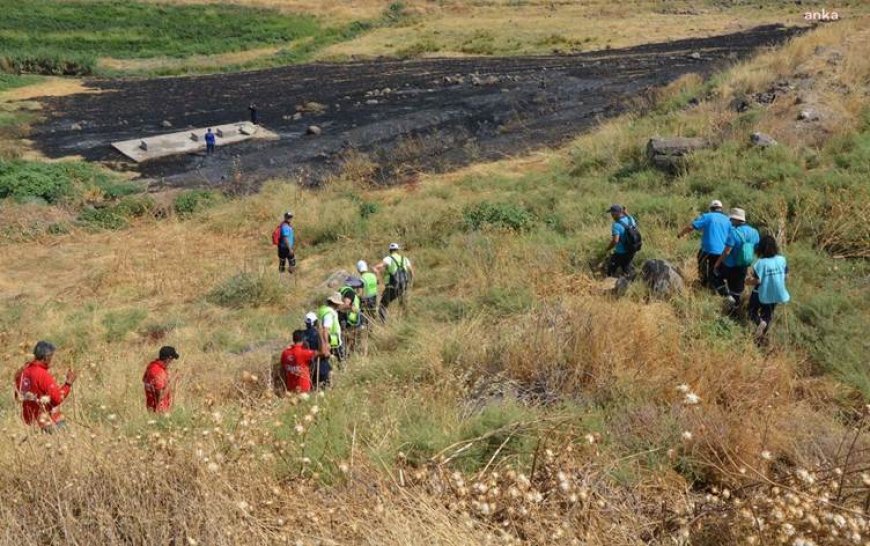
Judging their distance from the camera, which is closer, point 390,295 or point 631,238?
point 631,238

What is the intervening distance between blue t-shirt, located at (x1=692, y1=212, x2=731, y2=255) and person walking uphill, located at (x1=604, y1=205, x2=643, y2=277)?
33.1 inches

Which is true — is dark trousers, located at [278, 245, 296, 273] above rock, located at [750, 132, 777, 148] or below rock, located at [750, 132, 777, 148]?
below

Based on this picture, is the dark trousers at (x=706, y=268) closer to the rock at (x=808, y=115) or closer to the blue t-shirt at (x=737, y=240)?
the blue t-shirt at (x=737, y=240)

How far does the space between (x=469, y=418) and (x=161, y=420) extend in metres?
1.96

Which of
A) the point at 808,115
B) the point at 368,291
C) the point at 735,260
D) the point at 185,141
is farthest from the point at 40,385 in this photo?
the point at 185,141

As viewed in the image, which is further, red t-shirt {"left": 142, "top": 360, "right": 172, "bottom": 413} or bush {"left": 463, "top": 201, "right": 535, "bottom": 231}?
bush {"left": 463, "top": 201, "right": 535, "bottom": 231}

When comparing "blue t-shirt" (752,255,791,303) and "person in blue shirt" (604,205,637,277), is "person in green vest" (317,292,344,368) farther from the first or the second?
"blue t-shirt" (752,255,791,303)

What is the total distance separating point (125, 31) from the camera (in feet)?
155

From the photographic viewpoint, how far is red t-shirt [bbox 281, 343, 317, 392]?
271 inches

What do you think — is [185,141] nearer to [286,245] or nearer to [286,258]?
[286,258]

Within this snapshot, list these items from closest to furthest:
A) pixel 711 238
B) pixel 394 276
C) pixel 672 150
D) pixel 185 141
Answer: pixel 711 238
pixel 394 276
pixel 672 150
pixel 185 141

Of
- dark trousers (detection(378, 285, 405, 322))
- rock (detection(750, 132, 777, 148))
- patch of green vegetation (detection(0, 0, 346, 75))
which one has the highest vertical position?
patch of green vegetation (detection(0, 0, 346, 75))

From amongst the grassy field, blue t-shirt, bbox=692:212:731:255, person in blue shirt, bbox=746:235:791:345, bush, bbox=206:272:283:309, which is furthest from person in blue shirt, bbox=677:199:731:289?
bush, bbox=206:272:283:309

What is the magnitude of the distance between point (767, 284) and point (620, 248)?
7.86 feet
